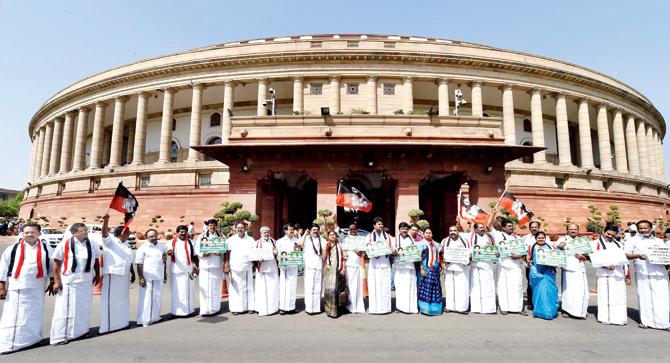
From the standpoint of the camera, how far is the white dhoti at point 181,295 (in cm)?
775

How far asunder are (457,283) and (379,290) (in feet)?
5.88

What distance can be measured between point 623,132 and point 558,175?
13356mm

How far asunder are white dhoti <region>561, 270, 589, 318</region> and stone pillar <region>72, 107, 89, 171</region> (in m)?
44.1

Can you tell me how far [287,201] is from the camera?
2256 centimetres

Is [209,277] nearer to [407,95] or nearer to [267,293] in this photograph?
[267,293]

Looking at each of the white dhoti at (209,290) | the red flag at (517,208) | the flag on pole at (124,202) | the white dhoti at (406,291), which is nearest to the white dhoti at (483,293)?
the white dhoti at (406,291)

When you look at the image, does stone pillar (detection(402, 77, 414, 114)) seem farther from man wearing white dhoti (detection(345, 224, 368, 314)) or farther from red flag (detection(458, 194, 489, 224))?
man wearing white dhoti (detection(345, 224, 368, 314))

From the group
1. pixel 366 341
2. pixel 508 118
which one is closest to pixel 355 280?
pixel 366 341

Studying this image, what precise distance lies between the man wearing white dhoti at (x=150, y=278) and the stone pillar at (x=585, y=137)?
3826 cm

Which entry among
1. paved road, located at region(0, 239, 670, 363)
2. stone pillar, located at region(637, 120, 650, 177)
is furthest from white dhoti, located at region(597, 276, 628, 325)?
stone pillar, located at region(637, 120, 650, 177)

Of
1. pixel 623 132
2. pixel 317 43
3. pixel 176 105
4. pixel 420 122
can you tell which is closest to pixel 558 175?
pixel 623 132

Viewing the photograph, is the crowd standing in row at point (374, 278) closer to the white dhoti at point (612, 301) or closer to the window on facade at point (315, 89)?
the white dhoti at point (612, 301)

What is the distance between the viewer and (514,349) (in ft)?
18.5

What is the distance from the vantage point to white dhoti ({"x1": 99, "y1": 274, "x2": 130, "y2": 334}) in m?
6.57
